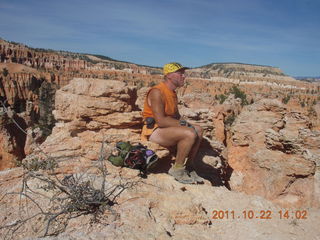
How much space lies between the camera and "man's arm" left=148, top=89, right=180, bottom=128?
407 cm

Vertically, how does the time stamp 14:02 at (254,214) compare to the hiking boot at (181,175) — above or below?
below

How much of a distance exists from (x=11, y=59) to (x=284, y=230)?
307 feet

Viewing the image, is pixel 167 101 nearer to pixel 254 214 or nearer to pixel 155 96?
pixel 155 96

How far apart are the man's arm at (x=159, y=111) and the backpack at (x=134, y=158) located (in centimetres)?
50

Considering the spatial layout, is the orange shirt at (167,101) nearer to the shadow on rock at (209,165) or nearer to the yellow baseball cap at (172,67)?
the yellow baseball cap at (172,67)

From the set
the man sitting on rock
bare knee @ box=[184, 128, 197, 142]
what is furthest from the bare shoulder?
bare knee @ box=[184, 128, 197, 142]

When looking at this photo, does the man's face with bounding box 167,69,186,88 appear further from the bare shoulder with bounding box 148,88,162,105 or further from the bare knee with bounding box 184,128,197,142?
the bare knee with bounding box 184,128,197,142

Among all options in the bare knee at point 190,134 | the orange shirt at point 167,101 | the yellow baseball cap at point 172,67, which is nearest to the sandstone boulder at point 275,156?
→ the bare knee at point 190,134

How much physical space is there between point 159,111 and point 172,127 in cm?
32

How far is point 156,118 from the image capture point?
4.11 metres

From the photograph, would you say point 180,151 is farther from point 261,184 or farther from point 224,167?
point 261,184

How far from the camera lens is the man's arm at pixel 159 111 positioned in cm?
407

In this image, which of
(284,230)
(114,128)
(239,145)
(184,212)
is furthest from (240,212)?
(239,145)

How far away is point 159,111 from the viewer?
13.4 feet
